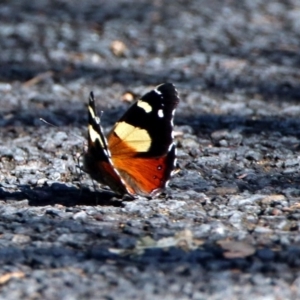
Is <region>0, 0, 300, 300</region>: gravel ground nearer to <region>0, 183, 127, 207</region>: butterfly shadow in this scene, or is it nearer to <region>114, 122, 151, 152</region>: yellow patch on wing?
<region>0, 183, 127, 207</region>: butterfly shadow

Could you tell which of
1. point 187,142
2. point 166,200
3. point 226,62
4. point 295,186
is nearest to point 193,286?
point 166,200

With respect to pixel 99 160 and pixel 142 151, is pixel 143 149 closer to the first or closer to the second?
pixel 142 151

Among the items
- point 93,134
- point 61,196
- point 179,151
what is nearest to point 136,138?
point 93,134

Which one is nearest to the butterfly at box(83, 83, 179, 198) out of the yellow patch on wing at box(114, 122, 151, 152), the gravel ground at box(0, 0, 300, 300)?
the yellow patch on wing at box(114, 122, 151, 152)

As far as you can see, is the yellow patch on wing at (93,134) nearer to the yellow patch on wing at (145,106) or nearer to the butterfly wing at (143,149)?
the butterfly wing at (143,149)

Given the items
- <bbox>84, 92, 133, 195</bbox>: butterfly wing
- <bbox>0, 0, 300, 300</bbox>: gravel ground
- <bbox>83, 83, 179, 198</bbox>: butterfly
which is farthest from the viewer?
<bbox>83, 83, 179, 198</bbox>: butterfly

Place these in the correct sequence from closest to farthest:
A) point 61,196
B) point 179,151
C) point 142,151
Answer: point 142,151
point 61,196
point 179,151

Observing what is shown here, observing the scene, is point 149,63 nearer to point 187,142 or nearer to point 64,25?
point 64,25

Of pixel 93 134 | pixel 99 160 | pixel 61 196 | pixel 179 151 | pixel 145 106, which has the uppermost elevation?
pixel 145 106
